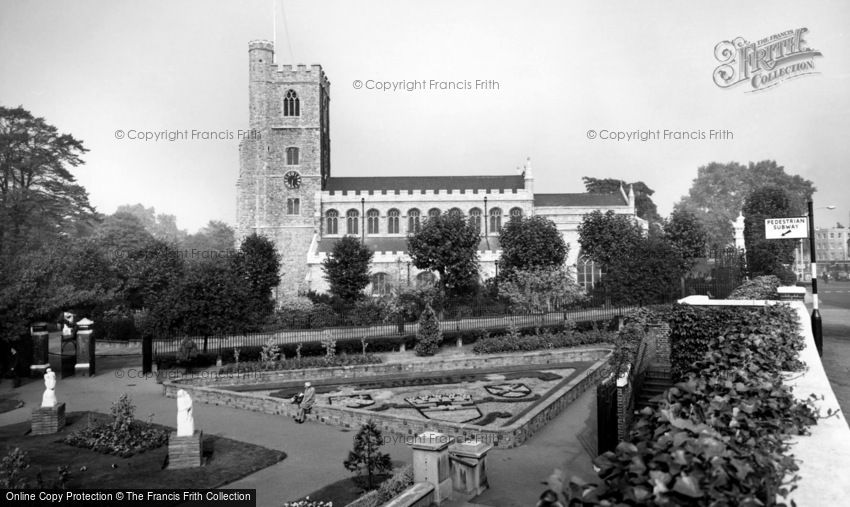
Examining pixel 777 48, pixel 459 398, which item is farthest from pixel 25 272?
pixel 777 48

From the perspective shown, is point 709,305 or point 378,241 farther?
point 378,241

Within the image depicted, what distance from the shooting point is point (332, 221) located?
5125 centimetres

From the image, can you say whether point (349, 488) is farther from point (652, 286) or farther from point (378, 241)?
point (378, 241)

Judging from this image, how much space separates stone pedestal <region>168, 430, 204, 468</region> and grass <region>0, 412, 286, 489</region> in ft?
0.52

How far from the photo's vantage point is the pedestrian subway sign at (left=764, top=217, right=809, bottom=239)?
688 inches

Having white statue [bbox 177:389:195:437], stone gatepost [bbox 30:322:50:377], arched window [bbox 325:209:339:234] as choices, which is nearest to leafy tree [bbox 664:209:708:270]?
arched window [bbox 325:209:339:234]

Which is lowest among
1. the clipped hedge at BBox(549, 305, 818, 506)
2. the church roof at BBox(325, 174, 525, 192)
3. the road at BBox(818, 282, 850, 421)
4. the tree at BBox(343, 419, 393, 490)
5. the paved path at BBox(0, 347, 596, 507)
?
the paved path at BBox(0, 347, 596, 507)

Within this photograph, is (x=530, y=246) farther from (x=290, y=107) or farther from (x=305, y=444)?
(x=305, y=444)

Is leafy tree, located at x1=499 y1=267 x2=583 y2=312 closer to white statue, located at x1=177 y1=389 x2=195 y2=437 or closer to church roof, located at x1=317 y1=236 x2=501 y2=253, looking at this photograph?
church roof, located at x1=317 y1=236 x2=501 y2=253

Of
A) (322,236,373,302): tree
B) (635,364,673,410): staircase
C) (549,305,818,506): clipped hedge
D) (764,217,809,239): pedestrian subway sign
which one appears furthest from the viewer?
(322,236,373,302): tree

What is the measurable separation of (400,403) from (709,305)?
9055 millimetres

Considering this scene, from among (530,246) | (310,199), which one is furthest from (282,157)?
(530,246)

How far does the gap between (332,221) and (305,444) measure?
38869mm

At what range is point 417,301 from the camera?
107 ft
